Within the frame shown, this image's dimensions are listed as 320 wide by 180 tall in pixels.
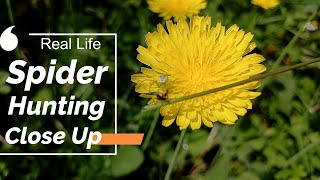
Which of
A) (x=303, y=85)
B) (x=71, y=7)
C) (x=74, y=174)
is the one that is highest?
(x=71, y=7)

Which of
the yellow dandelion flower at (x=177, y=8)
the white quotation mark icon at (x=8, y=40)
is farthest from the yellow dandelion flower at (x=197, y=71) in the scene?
the white quotation mark icon at (x=8, y=40)

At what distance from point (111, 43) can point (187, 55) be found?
0.46 feet

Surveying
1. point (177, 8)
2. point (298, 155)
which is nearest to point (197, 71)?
point (177, 8)

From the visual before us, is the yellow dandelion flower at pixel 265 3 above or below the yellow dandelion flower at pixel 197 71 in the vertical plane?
above

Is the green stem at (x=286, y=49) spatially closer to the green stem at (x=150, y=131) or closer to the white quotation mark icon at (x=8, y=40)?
the green stem at (x=150, y=131)

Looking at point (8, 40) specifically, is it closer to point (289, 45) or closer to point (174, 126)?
point (174, 126)

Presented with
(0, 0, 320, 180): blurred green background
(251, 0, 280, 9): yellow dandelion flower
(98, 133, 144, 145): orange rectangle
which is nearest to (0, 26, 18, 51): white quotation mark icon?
(0, 0, 320, 180): blurred green background

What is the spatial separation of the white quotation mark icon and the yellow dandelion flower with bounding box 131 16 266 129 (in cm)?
17

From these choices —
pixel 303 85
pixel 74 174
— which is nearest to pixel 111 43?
pixel 74 174

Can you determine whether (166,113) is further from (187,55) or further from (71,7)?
(71,7)

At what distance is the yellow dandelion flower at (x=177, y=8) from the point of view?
29.1 inches

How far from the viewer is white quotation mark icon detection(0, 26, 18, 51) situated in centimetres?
72

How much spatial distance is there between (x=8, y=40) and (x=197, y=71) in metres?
0.25

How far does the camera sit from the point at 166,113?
67cm
